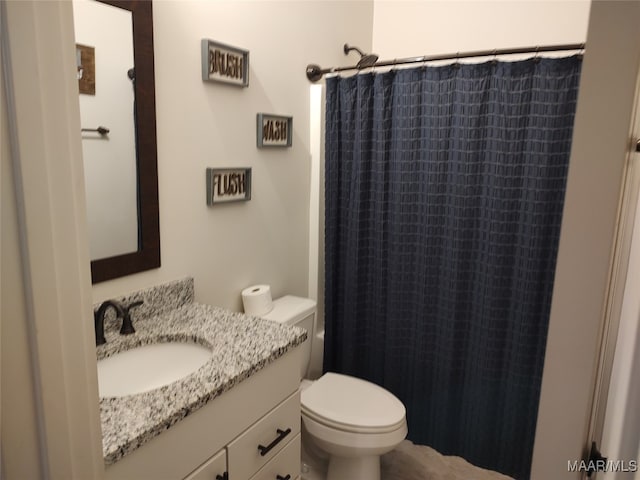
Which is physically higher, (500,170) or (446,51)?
(446,51)

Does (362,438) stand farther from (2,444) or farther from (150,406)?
(2,444)

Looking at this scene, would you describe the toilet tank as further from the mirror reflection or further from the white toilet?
the mirror reflection

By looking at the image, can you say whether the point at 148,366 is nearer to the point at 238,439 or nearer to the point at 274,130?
the point at 238,439

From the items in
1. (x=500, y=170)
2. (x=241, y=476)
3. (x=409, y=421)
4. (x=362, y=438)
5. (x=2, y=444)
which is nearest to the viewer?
(x=2, y=444)

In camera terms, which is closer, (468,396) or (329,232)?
(468,396)

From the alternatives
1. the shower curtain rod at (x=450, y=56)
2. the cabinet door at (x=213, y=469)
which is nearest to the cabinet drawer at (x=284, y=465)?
the cabinet door at (x=213, y=469)

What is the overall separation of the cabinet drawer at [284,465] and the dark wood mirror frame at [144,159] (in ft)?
2.57

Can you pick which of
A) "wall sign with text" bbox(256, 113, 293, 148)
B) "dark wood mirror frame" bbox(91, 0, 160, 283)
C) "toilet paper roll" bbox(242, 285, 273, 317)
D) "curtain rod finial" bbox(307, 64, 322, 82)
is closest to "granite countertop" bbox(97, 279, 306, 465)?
"dark wood mirror frame" bbox(91, 0, 160, 283)

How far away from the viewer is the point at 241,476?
1320mm

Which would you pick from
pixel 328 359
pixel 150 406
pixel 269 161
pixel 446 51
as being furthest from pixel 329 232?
pixel 150 406

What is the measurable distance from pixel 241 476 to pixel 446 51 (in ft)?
7.62

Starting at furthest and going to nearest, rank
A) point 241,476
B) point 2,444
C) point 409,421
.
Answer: point 409,421 < point 241,476 < point 2,444

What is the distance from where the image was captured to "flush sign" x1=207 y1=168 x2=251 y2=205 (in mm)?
1795

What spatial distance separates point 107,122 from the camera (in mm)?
1435
